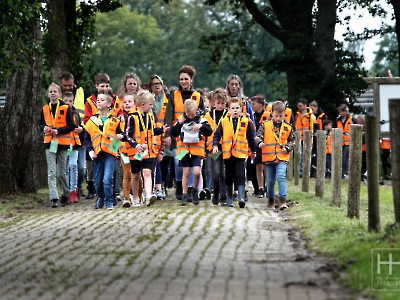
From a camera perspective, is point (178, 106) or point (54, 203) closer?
point (54, 203)

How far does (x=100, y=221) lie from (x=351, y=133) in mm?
3354

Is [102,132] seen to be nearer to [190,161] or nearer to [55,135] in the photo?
[55,135]

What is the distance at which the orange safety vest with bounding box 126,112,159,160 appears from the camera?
52.5ft

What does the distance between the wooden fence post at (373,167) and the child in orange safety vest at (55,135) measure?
7.10 m

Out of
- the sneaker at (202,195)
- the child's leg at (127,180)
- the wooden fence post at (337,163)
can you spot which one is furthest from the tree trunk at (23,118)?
the wooden fence post at (337,163)

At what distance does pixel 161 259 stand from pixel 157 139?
8.03 metres

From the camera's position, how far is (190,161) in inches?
653

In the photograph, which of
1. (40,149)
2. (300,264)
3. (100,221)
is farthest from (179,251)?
(40,149)

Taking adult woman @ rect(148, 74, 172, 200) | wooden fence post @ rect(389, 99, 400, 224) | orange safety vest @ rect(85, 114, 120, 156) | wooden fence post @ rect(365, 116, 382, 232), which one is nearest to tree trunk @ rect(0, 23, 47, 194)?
adult woman @ rect(148, 74, 172, 200)

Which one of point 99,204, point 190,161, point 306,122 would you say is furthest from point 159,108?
point 306,122

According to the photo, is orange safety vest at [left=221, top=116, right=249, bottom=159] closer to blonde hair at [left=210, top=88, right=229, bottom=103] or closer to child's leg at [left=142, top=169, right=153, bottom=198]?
blonde hair at [left=210, top=88, right=229, bottom=103]

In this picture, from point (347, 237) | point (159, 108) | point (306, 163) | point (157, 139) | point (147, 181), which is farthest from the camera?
point (306, 163)

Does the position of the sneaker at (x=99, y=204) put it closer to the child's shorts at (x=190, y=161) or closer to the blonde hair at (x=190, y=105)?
the child's shorts at (x=190, y=161)

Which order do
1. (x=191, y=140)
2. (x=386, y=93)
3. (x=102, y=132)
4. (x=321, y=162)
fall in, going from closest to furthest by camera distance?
(x=386, y=93) → (x=102, y=132) → (x=191, y=140) → (x=321, y=162)
